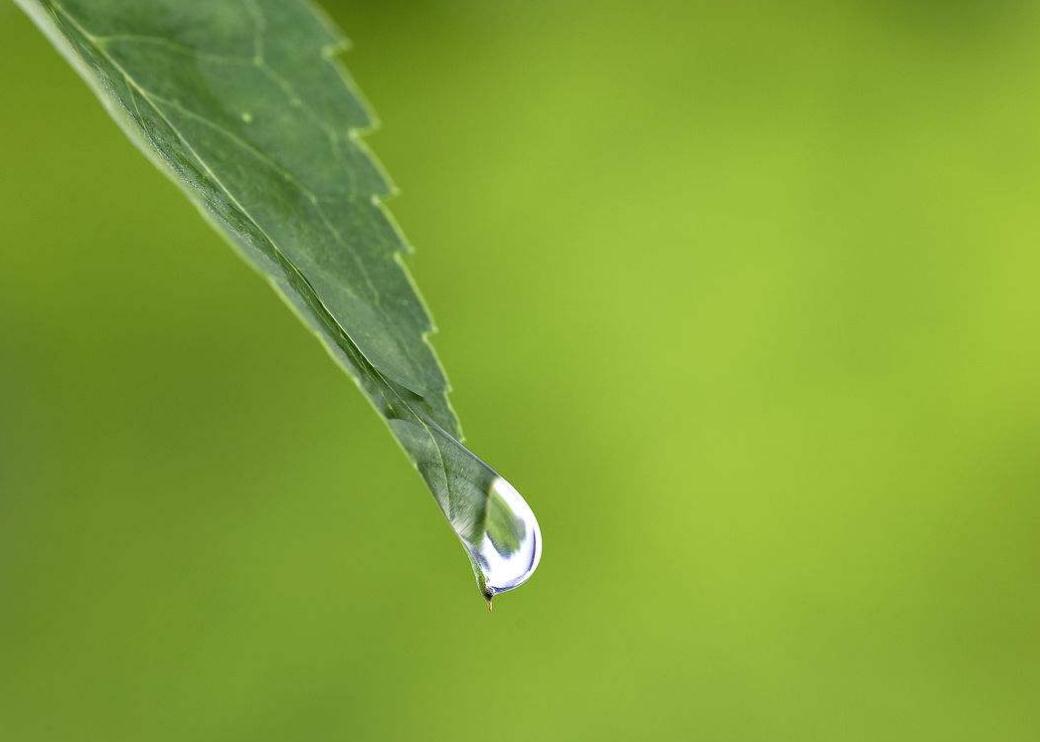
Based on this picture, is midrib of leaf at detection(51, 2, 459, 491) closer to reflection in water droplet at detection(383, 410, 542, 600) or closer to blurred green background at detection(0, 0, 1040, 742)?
reflection in water droplet at detection(383, 410, 542, 600)

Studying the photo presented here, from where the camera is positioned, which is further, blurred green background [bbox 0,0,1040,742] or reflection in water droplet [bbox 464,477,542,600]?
blurred green background [bbox 0,0,1040,742]

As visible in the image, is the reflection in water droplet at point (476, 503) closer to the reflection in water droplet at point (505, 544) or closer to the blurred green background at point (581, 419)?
the reflection in water droplet at point (505, 544)

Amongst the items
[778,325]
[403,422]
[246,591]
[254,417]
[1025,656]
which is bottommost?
[246,591]

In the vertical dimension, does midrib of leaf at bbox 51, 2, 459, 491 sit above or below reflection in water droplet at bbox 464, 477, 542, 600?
above

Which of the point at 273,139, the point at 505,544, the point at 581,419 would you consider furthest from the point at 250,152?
the point at 581,419

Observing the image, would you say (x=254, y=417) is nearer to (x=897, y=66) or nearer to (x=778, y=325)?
(x=778, y=325)

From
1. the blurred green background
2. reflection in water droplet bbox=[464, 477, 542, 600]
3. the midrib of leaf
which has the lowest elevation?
the blurred green background

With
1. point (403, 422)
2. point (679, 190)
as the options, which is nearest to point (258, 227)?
point (403, 422)

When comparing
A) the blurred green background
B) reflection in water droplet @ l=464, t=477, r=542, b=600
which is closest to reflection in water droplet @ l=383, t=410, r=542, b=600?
reflection in water droplet @ l=464, t=477, r=542, b=600
